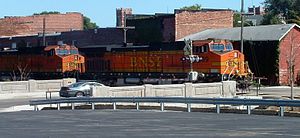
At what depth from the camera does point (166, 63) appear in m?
52.5

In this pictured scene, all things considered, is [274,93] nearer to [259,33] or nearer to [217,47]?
[217,47]

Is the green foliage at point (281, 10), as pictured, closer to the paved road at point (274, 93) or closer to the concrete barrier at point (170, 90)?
the paved road at point (274, 93)

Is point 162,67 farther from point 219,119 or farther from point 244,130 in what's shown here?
point 244,130

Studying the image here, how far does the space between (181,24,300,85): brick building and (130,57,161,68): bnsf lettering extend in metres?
13.2

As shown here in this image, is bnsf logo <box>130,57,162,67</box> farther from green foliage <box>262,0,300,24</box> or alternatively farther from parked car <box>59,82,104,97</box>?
green foliage <box>262,0,300,24</box>

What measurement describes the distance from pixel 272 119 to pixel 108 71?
38114 millimetres

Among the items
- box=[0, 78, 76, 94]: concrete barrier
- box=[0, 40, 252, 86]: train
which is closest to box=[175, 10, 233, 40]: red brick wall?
box=[0, 40, 252, 86]: train

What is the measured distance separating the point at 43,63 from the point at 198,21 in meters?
24.1

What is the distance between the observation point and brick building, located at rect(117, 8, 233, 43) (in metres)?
76.8

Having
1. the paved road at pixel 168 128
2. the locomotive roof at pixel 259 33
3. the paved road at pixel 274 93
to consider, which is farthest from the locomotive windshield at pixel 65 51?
the paved road at pixel 168 128

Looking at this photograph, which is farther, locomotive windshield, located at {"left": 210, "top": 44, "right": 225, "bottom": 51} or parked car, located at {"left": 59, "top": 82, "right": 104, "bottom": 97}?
locomotive windshield, located at {"left": 210, "top": 44, "right": 225, "bottom": 51}

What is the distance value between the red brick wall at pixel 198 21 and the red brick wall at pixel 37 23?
1953 inches

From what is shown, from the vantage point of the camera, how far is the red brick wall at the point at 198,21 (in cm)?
7662

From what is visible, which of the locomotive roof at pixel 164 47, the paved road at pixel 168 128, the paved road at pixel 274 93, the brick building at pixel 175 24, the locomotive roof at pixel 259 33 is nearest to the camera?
the paved road at pixel 168 128
